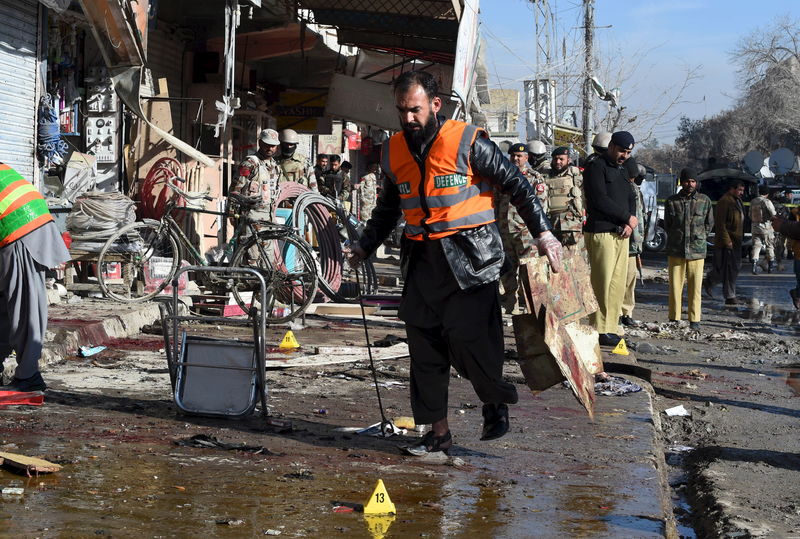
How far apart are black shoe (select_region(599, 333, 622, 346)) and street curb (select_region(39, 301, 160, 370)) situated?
4.22 metres

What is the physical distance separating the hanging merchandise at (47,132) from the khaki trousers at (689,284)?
721 centimetres

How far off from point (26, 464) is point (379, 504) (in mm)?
1489

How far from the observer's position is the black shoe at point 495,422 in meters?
5.33

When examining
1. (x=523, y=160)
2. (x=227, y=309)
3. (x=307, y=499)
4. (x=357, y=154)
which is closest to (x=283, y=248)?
(x=227, y=309)

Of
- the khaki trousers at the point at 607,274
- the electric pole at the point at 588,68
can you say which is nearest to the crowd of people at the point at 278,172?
the khaki trousers at the point at 607,274

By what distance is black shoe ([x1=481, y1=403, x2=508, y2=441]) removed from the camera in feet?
17.5

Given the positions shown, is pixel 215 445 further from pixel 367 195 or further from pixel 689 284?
pixel 367 195

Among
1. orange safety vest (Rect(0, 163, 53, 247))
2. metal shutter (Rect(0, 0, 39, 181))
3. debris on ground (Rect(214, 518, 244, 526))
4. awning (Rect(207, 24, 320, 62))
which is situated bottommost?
debris on ground (Rect(214, 518, 244, 526))

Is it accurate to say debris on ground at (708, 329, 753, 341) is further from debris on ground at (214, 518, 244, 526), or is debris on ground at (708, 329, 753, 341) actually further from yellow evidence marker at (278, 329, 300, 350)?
debris on ground at (214, 518, 244, 526)

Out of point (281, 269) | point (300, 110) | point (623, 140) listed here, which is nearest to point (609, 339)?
point (623, 140)

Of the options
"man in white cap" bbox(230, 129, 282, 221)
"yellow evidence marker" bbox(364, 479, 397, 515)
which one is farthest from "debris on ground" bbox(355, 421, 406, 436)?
"man in white cap" bbox(230, 129, 282, 221)

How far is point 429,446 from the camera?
5320mm

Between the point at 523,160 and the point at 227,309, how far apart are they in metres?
3.51

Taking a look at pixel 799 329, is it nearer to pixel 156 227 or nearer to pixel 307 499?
pixel 156 227
